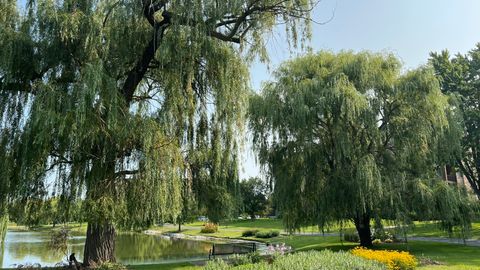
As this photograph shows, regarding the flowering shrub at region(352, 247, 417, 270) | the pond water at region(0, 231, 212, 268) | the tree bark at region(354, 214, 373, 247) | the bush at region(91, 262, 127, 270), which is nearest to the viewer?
the flowering shrub at region(352, 247, 417, 270)

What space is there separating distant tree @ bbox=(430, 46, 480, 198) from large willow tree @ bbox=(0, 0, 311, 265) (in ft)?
77.3

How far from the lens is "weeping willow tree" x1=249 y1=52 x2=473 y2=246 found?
1524cm

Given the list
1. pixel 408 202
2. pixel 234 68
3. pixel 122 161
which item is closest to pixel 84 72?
pixel 122 161

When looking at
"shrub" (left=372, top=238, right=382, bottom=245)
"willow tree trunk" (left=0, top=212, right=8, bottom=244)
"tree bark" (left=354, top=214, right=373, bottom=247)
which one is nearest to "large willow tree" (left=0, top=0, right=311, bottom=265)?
"willow tree trunk" (left=0, top=212, right=8, bottom=244)

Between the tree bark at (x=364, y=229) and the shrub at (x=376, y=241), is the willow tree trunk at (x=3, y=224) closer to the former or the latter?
the tree bark at (x=364, y=229)

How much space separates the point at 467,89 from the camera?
2964cm

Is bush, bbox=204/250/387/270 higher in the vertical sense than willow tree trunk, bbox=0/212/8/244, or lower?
lower

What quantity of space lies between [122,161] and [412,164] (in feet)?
39.7

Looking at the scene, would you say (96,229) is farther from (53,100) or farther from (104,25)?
(104,25)

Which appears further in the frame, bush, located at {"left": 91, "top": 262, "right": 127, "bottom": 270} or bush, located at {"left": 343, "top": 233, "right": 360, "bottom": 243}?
bush, located at {"left": 343, "top": 233, "right": 360, "bottom": 243}

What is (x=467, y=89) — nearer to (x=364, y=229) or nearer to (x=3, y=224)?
(x=364, y=229)

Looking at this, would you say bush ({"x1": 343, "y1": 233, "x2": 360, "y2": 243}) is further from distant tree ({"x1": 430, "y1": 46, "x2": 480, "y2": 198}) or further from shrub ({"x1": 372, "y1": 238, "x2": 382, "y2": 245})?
distant tree ({"x1": 430, "y1": 46, "x2": 480, "y2": 198})

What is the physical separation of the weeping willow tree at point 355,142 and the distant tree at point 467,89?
45.1ft

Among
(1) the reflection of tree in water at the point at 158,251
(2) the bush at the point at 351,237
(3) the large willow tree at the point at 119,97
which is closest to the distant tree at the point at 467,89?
(2) the bush at the point at 351,237
